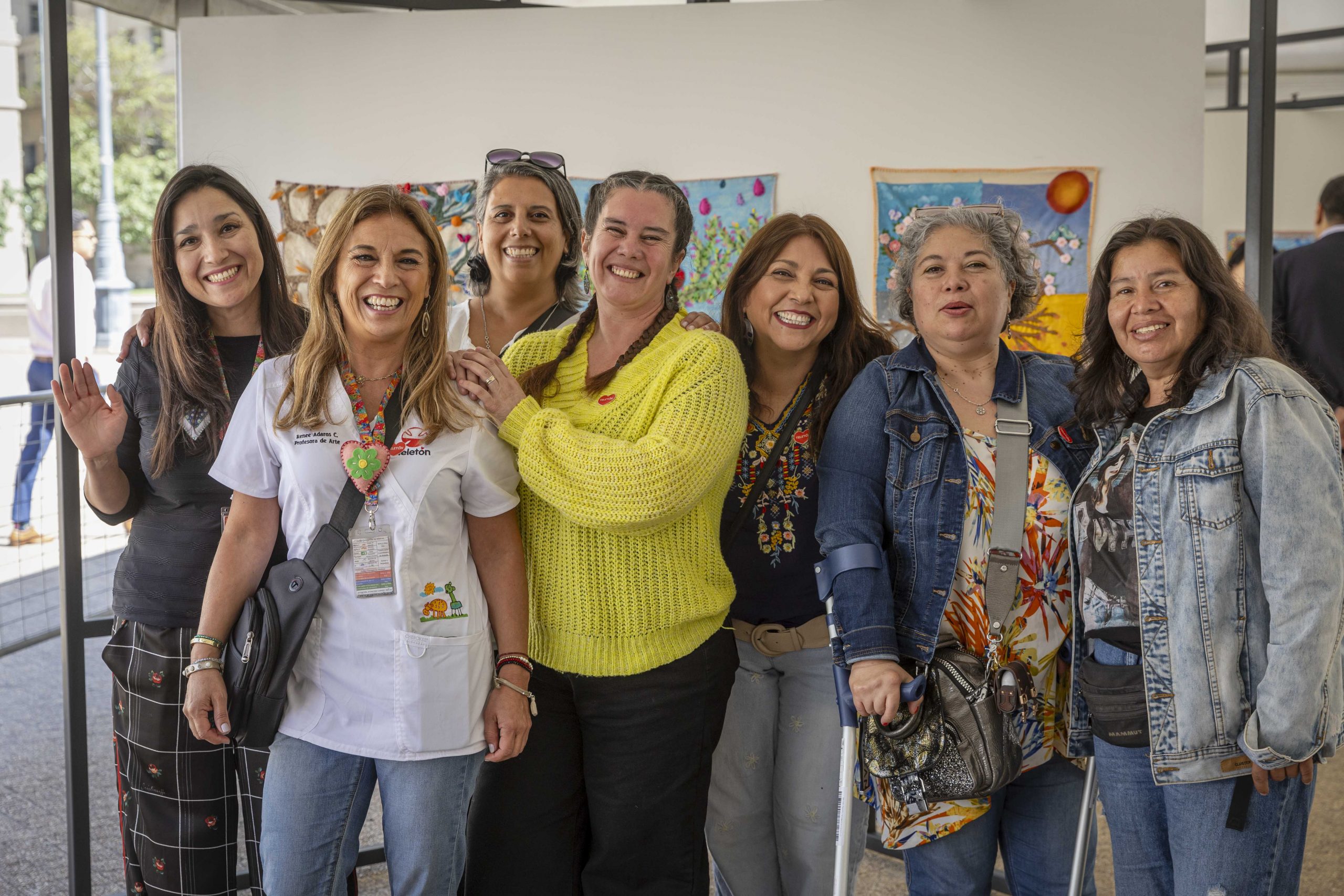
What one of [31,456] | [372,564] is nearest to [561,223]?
[372,564]

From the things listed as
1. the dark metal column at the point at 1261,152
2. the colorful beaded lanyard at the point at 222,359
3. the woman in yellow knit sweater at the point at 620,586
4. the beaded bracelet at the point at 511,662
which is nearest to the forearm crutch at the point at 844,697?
the woman in yellow knit sweater at the point at 620,586

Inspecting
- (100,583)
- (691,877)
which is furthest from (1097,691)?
(100,583)

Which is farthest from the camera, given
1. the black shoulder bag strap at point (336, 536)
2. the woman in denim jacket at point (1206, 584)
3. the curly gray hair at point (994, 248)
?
the curly gray hair at point (994, 248)

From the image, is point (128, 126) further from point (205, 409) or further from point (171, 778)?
point (171, 778)

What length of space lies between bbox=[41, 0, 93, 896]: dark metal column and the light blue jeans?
1818 millimetres

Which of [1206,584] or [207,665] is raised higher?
[1206,584]

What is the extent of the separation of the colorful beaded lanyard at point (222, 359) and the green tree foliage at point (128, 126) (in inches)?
954

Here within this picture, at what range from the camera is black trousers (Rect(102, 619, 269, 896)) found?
2346mm

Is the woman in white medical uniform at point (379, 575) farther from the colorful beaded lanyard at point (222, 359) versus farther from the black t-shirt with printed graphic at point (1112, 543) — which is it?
the black t-shirt with printed graphic at point (1112, 543)

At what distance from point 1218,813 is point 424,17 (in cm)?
338

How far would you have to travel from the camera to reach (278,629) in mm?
1885

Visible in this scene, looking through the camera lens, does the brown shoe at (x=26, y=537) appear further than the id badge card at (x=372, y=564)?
Yes

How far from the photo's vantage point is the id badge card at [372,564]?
1886 millimetres

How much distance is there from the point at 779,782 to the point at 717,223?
6.70ft
